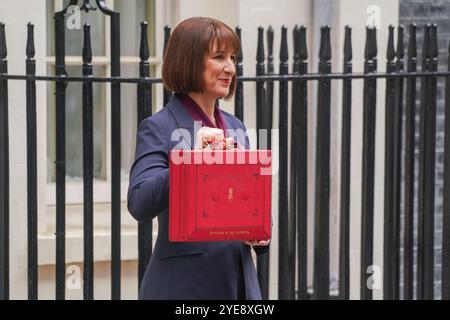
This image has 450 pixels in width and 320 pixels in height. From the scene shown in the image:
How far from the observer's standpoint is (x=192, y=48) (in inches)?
157

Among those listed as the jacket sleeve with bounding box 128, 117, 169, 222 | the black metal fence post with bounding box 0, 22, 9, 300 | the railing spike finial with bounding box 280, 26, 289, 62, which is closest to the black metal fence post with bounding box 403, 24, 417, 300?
the railing spike finial with bounding box 280, 26, 289, 62

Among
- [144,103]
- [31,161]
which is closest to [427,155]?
[144,103]

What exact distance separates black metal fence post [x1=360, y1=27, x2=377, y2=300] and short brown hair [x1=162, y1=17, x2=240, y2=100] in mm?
2202

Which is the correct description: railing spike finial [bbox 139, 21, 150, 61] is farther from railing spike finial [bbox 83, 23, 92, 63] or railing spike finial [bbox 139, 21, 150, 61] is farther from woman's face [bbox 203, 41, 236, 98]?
woman's face [bbox 203, 41, 236, 98]

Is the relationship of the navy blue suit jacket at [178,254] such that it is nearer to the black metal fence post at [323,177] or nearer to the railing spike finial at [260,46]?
the railing spike finial at [260,46]

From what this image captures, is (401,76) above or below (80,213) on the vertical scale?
above

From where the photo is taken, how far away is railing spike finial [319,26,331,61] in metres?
5.98

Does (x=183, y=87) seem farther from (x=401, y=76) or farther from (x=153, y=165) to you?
(x=401, y=76)

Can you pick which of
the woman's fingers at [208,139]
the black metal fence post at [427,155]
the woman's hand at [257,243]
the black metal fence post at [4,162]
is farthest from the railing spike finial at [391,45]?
the woman's fingers at [208,139]

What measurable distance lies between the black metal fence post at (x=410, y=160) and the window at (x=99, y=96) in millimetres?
1663

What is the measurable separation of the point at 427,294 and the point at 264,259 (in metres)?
0.99

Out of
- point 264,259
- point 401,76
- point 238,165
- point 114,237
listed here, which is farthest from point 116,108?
point 238,165

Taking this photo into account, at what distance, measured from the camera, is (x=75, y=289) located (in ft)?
21.5

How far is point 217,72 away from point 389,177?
245cm
